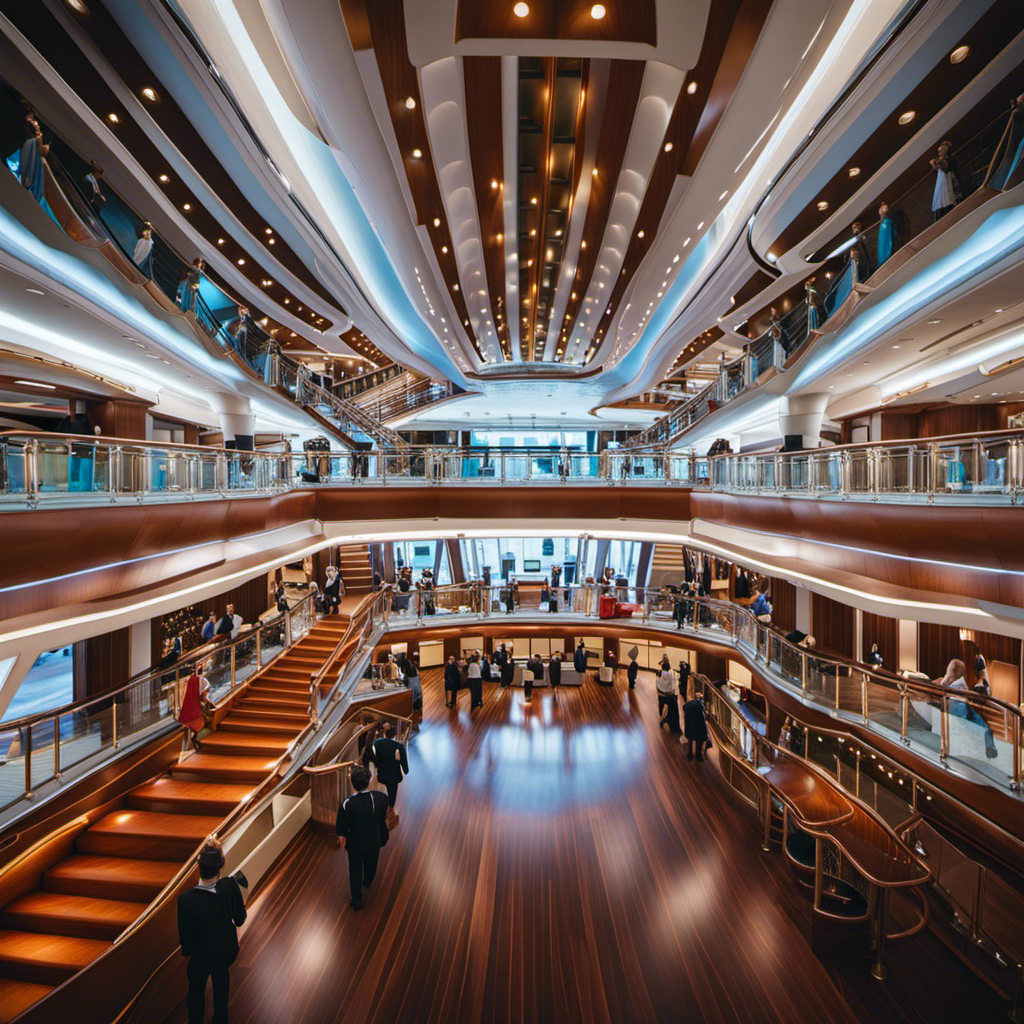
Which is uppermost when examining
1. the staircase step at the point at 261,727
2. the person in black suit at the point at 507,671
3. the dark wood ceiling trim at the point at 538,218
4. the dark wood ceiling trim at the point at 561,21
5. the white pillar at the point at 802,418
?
the dark wood ceiling trim at the point at 538,218

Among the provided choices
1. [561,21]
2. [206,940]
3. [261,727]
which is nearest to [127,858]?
[261,727]

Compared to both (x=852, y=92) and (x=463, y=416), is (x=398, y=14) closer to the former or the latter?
(x=852, y=92)

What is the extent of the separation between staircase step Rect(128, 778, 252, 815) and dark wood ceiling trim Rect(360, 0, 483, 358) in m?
8.77

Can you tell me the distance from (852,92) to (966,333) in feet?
12.5

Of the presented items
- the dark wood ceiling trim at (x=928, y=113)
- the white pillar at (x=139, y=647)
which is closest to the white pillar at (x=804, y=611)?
the dark wood ceiling trim at (x=928, y=113)

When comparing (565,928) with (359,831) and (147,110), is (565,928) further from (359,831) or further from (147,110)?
(147,110)

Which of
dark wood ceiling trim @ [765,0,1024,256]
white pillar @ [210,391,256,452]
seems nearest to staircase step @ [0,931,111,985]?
white pillar @ [210,391,256,452]

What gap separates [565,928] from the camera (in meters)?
5.23

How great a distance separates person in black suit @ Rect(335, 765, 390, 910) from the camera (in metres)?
5.39

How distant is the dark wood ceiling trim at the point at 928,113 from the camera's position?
5332mm

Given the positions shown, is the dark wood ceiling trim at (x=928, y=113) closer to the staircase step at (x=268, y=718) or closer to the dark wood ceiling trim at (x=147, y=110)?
the dark wood ceiling trim at (x=147, y=110)

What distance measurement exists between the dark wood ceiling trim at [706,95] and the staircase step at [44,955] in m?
10.1

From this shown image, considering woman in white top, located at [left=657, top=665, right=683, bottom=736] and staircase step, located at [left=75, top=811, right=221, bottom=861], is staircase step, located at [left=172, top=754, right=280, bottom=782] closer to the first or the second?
staircase step, located at [left=75, top=811, right=221, bottom=861]

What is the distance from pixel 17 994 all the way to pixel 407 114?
9594mm
